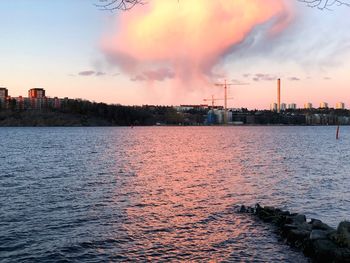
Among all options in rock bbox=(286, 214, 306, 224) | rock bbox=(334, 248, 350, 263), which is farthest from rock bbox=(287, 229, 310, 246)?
rock bbox=(334, 248, 350, 263)

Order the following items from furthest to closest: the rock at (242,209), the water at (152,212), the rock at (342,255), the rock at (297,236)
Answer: the rock at (242,209), the rock at (297,236), the water at (152,212), the rock at (342,255)

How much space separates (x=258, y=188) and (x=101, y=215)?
1788cm

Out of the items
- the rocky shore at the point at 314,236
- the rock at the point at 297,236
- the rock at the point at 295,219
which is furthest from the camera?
the rock at the point at 295,219

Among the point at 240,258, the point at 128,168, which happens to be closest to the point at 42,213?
the point at 240,258

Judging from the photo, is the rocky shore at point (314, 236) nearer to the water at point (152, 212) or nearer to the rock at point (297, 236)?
the rock at point (297, 236)

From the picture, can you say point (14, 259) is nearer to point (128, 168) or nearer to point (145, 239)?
point (145, 239)

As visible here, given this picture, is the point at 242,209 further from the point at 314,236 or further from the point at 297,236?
the point at 314,236

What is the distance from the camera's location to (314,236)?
2047 centimetres

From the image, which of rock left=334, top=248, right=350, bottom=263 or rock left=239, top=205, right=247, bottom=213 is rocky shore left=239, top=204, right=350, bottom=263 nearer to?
rock left=334, top=248, right=350, bottom=263

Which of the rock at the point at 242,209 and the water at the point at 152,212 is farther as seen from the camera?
the rock at the point at 242,209

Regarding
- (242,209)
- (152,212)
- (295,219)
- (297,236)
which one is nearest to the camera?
(297,236)

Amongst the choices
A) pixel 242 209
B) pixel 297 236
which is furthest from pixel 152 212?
pixel 297 236

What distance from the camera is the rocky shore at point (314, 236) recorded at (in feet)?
61.0

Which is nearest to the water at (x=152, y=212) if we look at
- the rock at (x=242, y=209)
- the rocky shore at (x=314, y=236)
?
the rock at (x=242, y=209)
